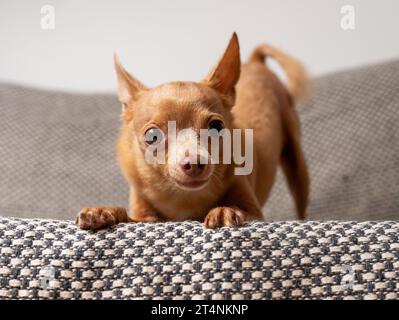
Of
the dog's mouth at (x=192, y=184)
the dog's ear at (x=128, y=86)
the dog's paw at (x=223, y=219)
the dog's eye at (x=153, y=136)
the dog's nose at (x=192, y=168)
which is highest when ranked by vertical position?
the dog's ear at (x=128, y=86)

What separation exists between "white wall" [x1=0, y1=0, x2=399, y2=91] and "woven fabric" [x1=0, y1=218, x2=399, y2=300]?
1718 mm

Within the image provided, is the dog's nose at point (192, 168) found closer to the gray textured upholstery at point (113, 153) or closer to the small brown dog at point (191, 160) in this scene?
the small brown dog at point (191, 160)

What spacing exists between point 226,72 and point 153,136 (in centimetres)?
27

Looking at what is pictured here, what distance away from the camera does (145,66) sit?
2537 mm

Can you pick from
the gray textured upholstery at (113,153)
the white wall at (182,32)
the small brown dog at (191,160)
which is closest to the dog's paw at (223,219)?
the small brown dog at (191,160)

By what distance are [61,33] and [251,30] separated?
0.87 m

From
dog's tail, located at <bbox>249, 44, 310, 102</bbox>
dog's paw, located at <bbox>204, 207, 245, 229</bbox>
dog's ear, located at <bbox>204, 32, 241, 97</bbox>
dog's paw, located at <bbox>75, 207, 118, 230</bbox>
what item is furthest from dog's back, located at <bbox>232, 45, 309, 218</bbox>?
dog's paw, located at <bbox>75, 207, 118, 230</bbox>

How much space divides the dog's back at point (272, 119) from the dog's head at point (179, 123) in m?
0.26

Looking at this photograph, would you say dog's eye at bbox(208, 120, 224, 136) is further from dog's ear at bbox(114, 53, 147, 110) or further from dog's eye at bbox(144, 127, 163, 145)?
dog's ear at bbox(114, 53, 147, 110)

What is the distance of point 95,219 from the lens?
3.07ft

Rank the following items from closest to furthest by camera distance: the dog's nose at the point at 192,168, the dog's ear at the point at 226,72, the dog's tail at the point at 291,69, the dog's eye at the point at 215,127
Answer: the dog's nose at the point at 192,168 → the dog's eye at the point at 215,127 → the dog's ear at the point at 226,72 → the dog's tail at the point at 291,69

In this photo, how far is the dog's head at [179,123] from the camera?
109 centimetres

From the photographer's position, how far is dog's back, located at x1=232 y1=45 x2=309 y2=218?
5.30ft

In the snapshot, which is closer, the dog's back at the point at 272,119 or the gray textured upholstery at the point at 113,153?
the dog's back at the point at 272,119
